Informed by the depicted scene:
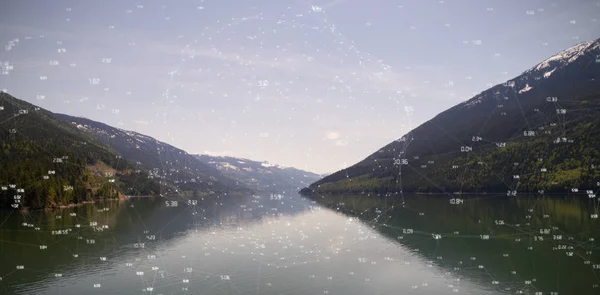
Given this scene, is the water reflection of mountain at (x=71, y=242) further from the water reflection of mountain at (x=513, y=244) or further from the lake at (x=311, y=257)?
the water reflection of mountain at (x=513, y=244)

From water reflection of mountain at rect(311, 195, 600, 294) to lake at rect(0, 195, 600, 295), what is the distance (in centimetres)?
18

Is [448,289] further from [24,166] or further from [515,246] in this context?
[24,166]

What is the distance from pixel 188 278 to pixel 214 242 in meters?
28.0

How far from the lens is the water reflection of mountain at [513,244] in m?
46.0

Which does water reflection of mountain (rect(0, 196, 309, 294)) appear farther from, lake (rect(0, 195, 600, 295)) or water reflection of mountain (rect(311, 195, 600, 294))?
water reflection of mountain (rect(311, 195, 600, 294))

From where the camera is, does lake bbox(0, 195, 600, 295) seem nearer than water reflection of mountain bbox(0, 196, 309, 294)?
Yes

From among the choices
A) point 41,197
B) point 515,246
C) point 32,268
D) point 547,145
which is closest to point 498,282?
point 515,246

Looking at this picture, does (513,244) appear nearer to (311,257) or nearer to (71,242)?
(311,257)

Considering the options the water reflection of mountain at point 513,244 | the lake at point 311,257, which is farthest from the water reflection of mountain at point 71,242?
the water reflection of mountain at point 513,244

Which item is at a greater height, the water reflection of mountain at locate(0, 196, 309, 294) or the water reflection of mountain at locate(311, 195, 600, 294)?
the water reflection of mountain at locate(0, 196, 309, 294)

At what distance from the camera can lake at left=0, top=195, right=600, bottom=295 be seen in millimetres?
44469

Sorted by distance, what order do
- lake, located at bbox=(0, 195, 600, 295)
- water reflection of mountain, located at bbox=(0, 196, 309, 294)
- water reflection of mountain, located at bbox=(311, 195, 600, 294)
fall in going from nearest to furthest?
lake, located at bbox=(0, 195, 600, 295)
water reflection of mountain, located at bbox=(311, 195, 600, 294)
water reflection of mountain, located at bbox=(0, 196, 309, 294)

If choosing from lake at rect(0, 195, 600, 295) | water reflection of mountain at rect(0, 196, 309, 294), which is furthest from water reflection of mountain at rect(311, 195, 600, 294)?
water reflection of mountain at rect(0, 196, 309, 294)

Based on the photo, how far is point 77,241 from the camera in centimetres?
7619
